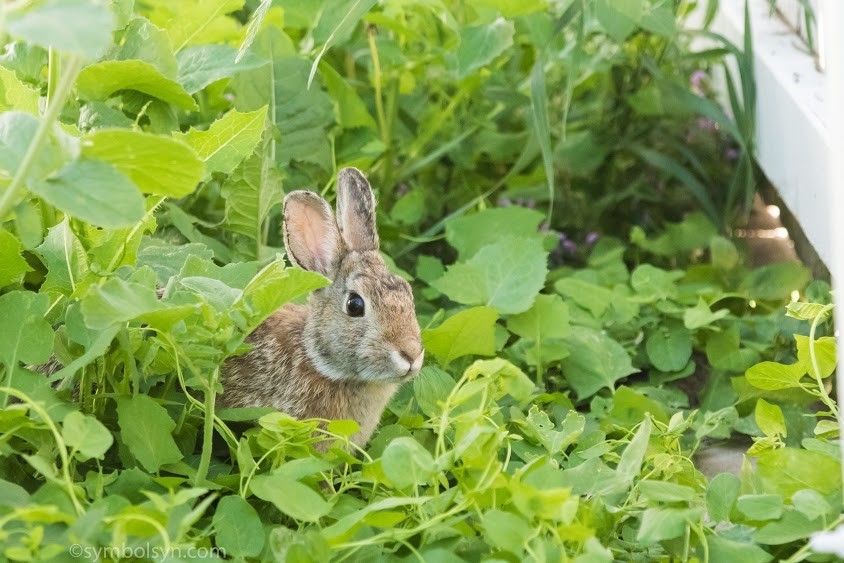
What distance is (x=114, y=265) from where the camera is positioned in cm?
207

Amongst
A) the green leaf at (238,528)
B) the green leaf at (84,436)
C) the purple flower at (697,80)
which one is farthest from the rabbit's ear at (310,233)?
the purple flower at (697,80)

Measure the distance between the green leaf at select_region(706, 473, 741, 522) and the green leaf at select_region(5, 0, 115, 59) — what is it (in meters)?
1.27

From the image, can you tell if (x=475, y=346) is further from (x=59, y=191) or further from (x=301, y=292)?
(x=59, y=191)

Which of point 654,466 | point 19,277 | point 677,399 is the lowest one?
point 677,399

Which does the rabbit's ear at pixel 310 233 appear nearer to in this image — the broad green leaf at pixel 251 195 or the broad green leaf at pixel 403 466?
the broad green leaf at pixel 251 195

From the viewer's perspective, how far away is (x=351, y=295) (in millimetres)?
2527

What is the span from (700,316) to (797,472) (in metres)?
0.92

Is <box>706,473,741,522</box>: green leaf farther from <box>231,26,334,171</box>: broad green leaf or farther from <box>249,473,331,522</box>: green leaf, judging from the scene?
<box>231,26,334,171</box>: broad green leaf

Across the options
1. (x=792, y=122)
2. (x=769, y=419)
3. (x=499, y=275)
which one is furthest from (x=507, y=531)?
(x=792, y=122)

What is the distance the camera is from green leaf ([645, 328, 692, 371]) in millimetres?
2917

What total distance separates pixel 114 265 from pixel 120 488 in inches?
16.3

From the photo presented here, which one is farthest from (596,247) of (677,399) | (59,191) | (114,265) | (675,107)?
(59,191)

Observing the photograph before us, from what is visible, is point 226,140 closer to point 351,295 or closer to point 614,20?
point 351,295

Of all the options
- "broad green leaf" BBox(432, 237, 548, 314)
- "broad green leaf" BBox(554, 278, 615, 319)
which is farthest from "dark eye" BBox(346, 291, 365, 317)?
"broad green leaf" BBox(554, 278, 615, 319)
